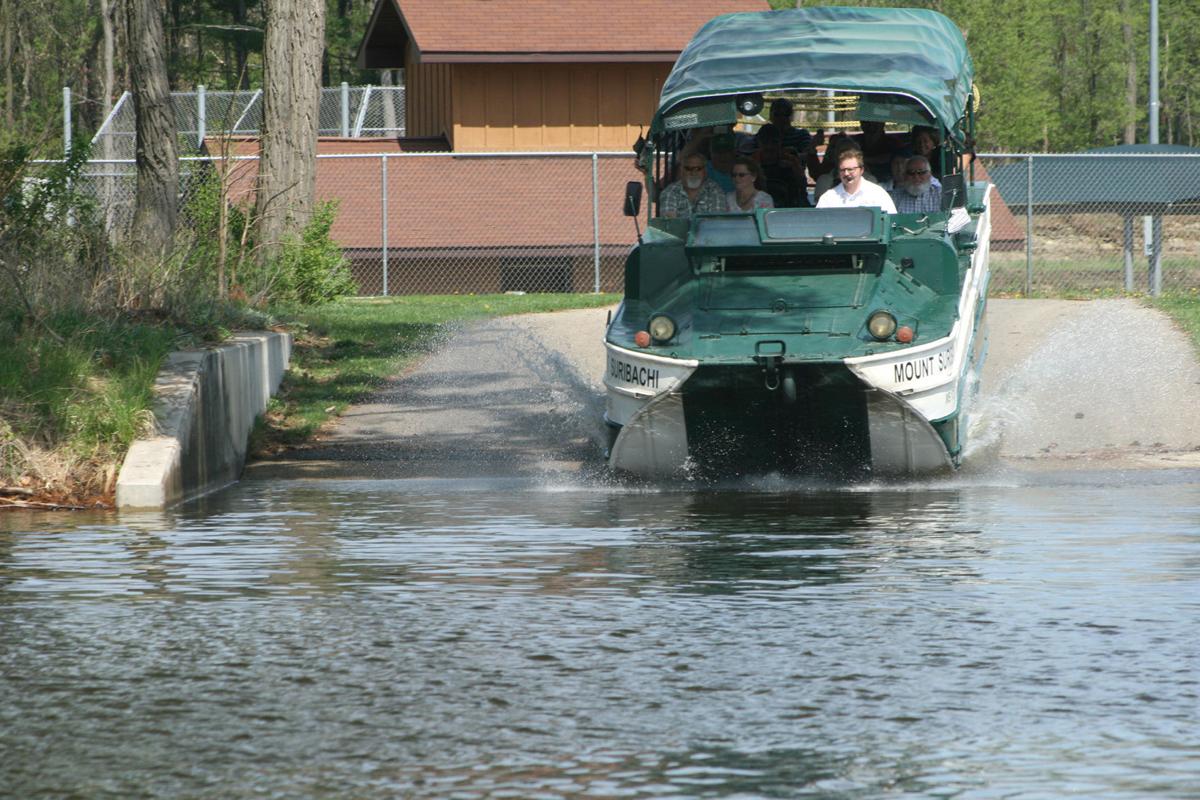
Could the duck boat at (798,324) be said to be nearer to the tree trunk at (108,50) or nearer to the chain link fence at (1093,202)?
the chain link fence at (1093,202)

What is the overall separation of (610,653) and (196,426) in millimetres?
6645

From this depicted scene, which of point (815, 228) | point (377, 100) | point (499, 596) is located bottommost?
point (499, 596)

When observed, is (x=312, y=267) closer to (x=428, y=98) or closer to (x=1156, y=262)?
(x=1156, y=262)

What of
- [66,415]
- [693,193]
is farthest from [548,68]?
[66,415]

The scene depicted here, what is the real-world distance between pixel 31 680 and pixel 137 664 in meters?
0.40

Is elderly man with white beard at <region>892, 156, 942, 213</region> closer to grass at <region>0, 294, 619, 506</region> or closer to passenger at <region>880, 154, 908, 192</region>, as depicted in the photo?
passenger at <region>880, 154, 908, 192</region>

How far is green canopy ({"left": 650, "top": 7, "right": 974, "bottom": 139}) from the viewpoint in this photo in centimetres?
1345

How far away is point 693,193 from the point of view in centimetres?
1391

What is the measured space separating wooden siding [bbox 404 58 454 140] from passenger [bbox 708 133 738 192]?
20339 millimetres

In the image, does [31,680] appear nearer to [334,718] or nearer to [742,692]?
[334,718]

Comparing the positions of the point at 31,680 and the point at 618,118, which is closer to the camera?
the point at 31,680

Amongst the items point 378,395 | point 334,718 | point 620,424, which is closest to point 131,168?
point 378,395

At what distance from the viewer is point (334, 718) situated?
6.15m

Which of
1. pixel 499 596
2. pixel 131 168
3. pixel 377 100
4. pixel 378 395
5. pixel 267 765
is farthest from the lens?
pixel 377 100
